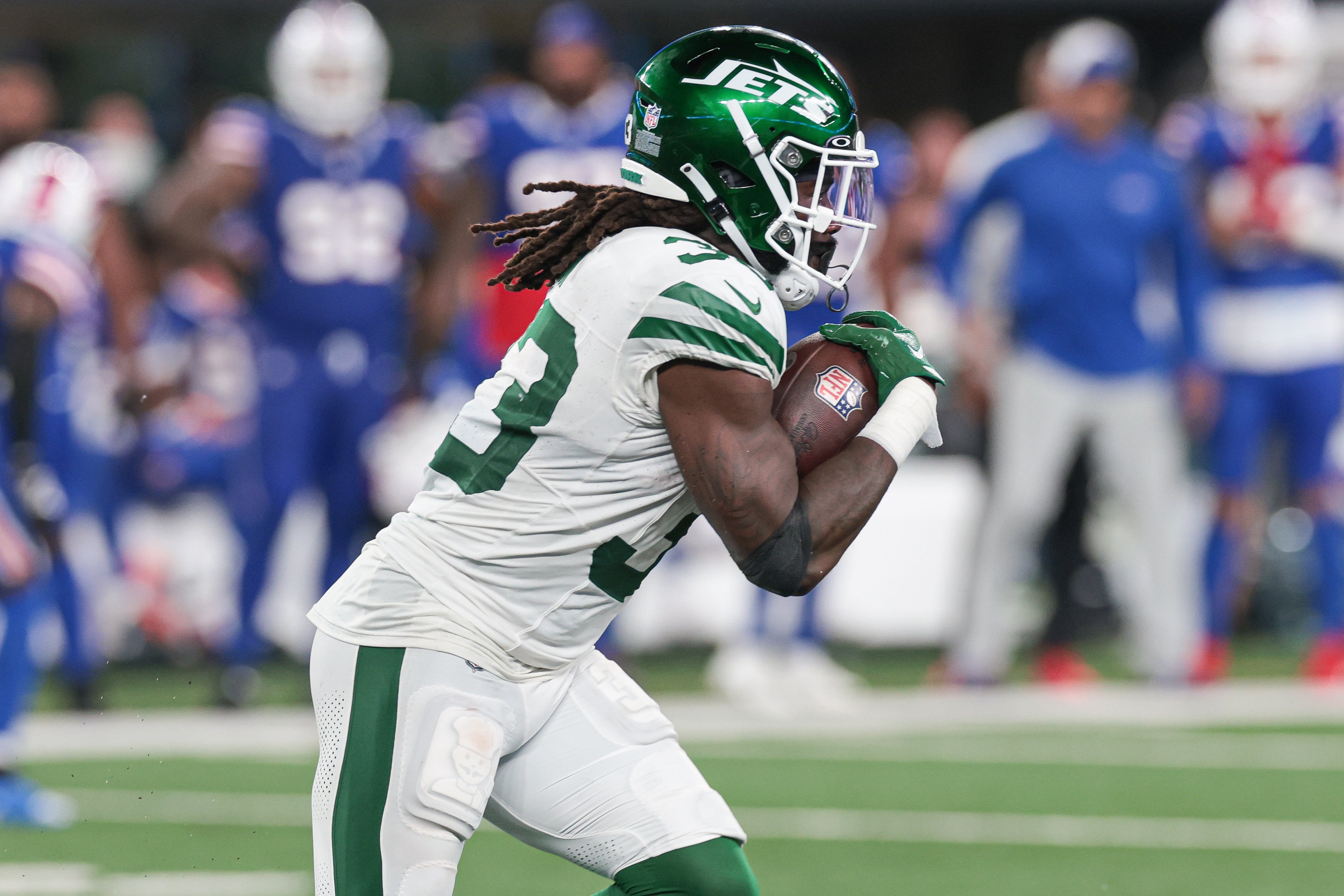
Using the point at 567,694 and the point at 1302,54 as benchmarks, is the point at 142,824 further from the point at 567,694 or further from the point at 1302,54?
the point at 1302,54

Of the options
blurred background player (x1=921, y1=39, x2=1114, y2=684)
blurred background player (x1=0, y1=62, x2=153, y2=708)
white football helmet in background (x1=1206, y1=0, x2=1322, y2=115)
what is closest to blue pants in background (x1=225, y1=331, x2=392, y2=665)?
blurred background player (x1=0, y1=62, x2=153, y2=708)

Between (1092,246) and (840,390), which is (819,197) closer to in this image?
(840,390)

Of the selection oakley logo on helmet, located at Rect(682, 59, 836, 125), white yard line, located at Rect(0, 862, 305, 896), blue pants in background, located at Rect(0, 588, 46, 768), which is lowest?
white yard line, located at Rect(0, 862, 305, 896)

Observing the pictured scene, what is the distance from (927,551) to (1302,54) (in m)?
2.70

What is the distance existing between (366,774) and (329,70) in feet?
18.3

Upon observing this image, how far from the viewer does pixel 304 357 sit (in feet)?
25.5

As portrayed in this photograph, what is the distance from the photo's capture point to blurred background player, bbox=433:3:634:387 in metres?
7.78

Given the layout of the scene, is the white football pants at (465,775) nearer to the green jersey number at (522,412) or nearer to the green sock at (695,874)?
the green sock at (695,874)

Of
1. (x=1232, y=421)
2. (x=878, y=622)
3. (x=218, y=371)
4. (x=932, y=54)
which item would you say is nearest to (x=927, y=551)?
(x=878, y=622)

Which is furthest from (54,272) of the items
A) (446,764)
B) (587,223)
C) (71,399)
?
(446,764)

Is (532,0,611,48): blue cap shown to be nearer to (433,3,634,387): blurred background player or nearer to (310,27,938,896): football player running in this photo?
(433,3,634,387): blurred background player

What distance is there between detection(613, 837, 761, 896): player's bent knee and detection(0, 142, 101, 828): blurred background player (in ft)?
9.71

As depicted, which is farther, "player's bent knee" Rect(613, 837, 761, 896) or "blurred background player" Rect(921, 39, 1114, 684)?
"blurred background player" Rect(921, 39, 1114, 684)

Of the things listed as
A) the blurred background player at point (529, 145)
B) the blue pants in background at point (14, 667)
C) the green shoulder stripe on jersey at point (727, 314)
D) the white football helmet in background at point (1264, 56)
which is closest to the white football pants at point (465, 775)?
the green shoulder stripe on jersey at point (727, 314)
